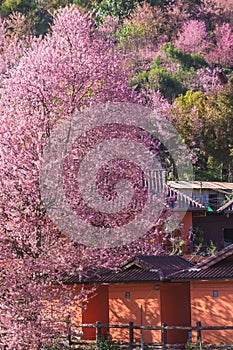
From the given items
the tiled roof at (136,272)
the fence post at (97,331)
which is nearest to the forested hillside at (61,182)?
the tiled roof at (136,272)

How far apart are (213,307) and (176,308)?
2.18 m

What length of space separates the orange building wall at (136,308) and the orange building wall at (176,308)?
287mm

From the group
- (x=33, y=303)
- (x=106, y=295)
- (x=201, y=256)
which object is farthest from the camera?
(x=201, y=256)

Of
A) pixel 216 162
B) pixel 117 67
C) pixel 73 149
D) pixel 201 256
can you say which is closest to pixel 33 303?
pixel 73 149

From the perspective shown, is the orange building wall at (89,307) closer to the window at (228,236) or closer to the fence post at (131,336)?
A: the fence post at (131,336)

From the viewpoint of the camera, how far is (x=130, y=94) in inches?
1097

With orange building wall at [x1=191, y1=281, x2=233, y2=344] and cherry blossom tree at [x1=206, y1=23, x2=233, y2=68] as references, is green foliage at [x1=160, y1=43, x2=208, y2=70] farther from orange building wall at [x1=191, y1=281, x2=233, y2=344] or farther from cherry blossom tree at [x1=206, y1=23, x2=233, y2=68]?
orange building wall at [x1=191, y1=281, x2=233, y2=344]

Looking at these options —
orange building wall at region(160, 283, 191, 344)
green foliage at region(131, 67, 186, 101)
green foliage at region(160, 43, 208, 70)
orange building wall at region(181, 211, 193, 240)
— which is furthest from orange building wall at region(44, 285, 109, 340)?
green foliage at region(160, 43, 208, 70)

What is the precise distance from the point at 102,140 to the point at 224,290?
18.9ft

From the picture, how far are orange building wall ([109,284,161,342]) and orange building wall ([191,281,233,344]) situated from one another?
142 cm

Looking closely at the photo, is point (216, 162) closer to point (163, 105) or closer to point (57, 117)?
point (163, 105)

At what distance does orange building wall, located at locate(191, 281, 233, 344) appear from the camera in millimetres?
26500

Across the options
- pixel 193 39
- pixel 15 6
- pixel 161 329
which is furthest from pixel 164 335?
pixel 15 6

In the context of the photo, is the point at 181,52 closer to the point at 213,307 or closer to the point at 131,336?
the point at 213,307
